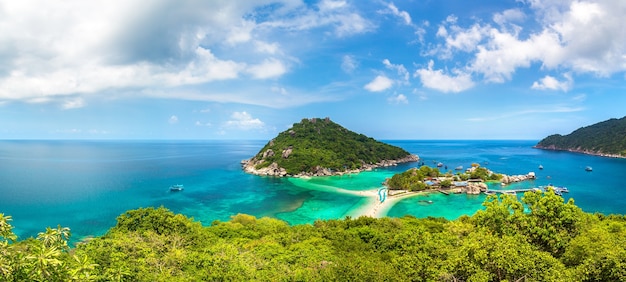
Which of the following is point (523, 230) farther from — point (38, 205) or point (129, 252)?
point (38, 205)

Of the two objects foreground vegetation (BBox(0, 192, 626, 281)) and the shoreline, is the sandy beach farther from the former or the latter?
foreground vegetation (BBox(0, 192, 626, 281))

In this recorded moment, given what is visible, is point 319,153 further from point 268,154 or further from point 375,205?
point 375,205

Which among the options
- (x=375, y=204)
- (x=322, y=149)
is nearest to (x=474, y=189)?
(x=375, y=204)

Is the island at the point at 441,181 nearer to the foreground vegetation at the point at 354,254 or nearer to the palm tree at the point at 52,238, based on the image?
the foreground vegetation at the point at 354,254

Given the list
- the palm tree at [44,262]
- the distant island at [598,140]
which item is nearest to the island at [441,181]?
the palm tree at [44,262]

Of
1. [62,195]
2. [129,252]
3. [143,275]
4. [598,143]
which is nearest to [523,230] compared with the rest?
[143,275]

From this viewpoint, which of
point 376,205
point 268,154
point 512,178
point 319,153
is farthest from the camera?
point 319,153

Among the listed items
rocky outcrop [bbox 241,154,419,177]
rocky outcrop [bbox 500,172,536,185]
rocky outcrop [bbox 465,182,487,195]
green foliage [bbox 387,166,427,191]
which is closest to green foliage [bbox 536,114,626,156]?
rocky outcrop [bbox 500,172,536,185]
